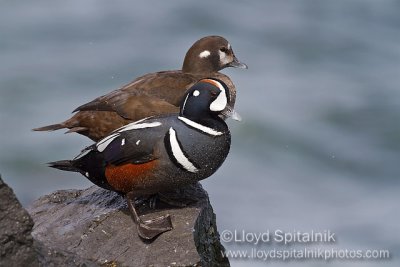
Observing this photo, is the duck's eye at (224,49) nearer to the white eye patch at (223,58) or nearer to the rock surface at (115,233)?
the white eye patch at (223,58)

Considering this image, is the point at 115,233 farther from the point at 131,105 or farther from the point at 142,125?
the point at 131,105

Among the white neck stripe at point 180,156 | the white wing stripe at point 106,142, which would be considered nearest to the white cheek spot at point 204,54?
the white wing stripe at point 106,142

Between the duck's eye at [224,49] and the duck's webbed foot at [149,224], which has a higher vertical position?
the duck's eye at [224,49]

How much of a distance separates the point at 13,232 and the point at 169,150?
5.25ft

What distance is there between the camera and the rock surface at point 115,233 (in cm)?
552

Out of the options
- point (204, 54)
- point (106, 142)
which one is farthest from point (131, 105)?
point (204, 54)

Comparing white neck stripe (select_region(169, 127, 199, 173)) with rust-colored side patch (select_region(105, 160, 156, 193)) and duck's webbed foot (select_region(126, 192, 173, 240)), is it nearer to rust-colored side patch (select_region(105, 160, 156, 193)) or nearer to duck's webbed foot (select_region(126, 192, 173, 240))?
rust-colored side patch (select_region(105, 160, 156, 193))

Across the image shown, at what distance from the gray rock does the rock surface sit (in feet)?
1.54

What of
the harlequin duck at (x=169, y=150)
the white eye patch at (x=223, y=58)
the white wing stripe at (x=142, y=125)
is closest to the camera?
the harlequin duck at (x=169, y=150)

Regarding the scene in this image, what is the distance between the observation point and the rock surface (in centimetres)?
552

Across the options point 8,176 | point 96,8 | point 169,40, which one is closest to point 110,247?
point 8,176

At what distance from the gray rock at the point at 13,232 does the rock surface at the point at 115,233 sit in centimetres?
47

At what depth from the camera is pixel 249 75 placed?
462 inches

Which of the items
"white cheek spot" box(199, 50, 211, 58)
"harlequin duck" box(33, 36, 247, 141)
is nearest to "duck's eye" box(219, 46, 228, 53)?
"white cheek spot" box(199, 50, 211, 58)
